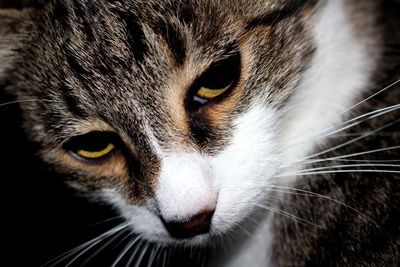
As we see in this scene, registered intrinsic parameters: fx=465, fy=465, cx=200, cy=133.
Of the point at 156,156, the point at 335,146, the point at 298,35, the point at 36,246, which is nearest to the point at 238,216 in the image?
the point at 156,156

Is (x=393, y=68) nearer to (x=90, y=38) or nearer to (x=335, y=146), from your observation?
(x=335, y=146)

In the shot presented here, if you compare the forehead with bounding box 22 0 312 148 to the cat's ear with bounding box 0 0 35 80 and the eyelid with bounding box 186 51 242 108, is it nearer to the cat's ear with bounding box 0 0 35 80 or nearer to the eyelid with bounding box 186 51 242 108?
the eyelid with bounding box 186 51 242 108

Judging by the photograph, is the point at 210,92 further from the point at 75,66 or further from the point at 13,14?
the point at 13,14

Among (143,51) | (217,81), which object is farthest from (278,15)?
(143,51)

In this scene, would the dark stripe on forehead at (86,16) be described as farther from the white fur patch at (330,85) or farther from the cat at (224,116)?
the white fur patch at (330,85)

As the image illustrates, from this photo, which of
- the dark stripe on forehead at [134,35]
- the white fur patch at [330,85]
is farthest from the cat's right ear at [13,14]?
the white fur patch at [330,85]

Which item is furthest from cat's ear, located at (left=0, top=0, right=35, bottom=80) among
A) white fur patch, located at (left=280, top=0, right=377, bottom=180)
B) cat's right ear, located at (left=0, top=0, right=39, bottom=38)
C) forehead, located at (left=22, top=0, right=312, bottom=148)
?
white fur patch, located at (left=280, top=0, right=377, bottom=180)
